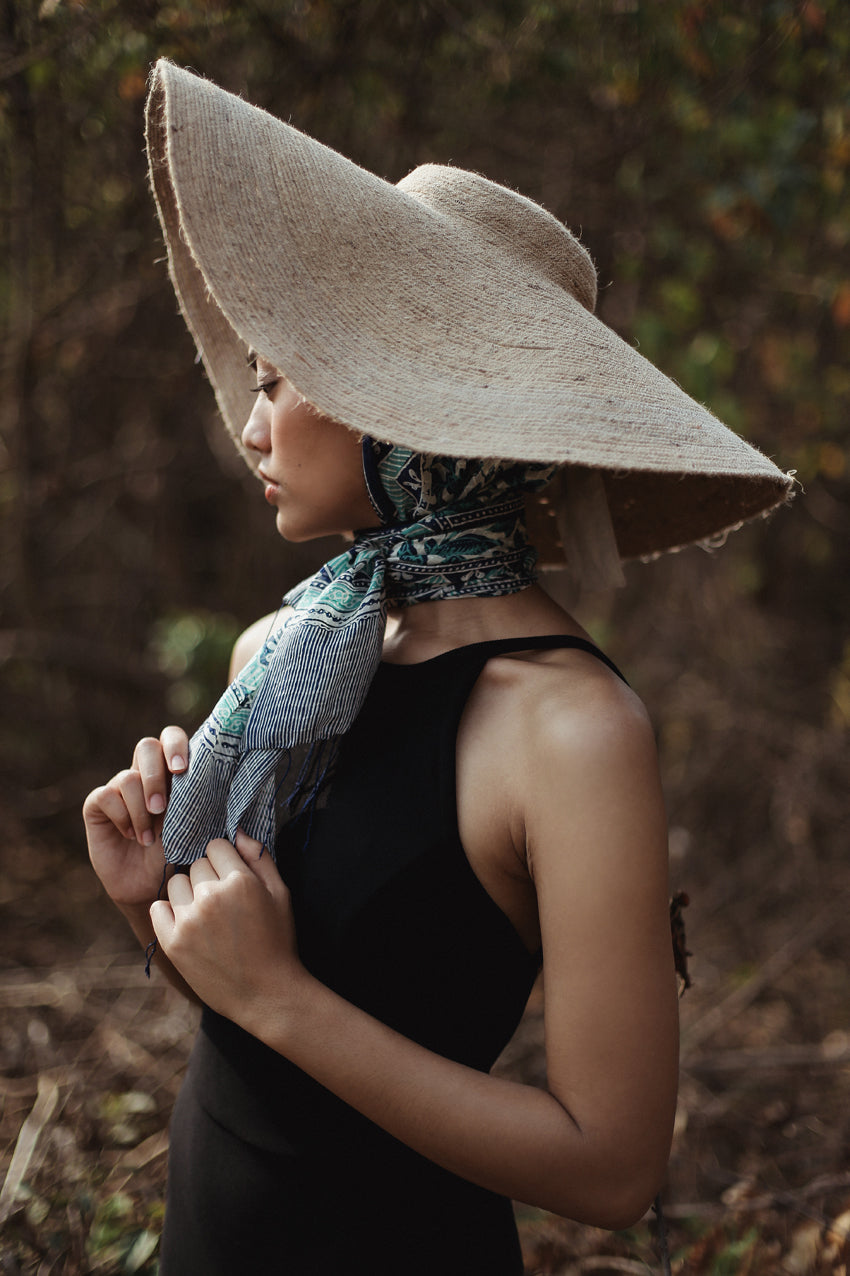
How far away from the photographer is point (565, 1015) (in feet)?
3.16

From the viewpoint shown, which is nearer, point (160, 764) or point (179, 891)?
point (179, 891)

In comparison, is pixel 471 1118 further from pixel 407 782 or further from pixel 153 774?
pixel 153 774

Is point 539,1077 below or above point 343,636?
below

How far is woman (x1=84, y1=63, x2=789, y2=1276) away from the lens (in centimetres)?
98

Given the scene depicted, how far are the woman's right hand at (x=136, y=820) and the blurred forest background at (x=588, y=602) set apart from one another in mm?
1099

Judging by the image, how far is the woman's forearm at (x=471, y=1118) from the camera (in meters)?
0.97

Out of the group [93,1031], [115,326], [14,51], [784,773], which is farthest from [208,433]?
[784,773]

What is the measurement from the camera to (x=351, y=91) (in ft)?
10.2

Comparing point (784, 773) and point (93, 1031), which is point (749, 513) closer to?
point (93, 1031)

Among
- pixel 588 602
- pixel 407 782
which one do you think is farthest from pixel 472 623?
pixel 588 602

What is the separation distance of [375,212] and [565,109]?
109 inches

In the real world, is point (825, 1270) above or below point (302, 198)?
below

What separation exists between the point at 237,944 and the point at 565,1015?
1.18 ft

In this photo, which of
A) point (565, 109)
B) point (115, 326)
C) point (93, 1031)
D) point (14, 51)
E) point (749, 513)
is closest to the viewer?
point (749, 513)
